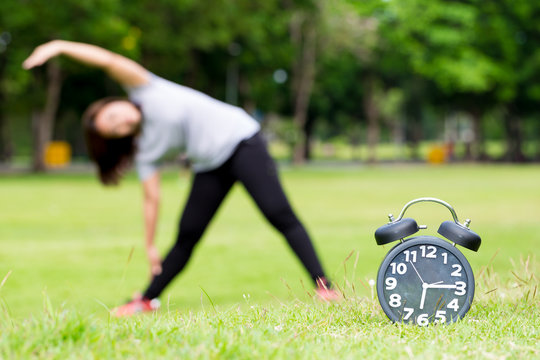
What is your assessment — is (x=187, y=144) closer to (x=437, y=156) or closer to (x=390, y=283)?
(x=390, y=283)

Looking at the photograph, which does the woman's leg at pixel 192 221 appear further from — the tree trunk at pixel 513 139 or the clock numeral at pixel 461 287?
the tree trunk at pixel 513 139

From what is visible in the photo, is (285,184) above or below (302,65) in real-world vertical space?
below

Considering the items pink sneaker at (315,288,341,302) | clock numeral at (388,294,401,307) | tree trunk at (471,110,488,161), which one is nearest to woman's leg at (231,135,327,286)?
pink sneaker at (315,288,341,302)

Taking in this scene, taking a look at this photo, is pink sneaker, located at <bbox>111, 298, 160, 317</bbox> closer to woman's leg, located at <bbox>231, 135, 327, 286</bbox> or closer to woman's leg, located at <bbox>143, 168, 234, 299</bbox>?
woman's leg, located at <bbox>143, 168, 234, 299</bbox>

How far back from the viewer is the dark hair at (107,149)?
528cm

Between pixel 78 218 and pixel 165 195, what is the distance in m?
7.12

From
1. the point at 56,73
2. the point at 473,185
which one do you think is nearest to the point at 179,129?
the point at 473,185

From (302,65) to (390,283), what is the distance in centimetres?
4038

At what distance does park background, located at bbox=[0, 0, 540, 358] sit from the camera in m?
3.07

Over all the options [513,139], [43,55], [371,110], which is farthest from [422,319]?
[513,139]

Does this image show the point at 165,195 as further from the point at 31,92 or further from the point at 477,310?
the point at 477,310

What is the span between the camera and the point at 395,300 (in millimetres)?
3299

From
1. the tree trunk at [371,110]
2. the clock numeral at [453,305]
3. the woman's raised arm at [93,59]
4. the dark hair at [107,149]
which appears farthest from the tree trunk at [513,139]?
the clock numeral at [453,305]

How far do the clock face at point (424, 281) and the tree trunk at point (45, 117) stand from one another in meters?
30.5
